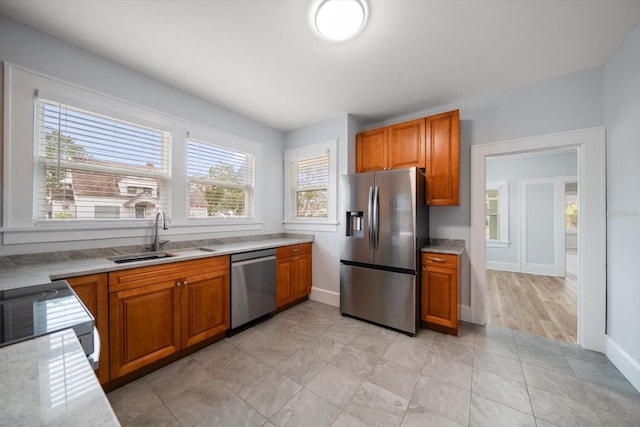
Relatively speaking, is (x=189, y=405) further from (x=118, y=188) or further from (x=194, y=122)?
(x=194, y=122)

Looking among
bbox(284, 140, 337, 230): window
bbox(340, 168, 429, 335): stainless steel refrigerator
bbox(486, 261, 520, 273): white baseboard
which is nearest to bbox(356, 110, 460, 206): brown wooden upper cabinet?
bbox(340, 168, 429, 335): stainless steel refrigerator

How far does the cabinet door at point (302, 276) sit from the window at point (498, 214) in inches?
182

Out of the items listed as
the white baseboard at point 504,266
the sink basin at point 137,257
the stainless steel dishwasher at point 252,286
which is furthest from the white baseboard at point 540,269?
the sink basin at point 137,257

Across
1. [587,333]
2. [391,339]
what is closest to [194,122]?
[391,339]

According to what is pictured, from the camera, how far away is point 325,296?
11.5 feet

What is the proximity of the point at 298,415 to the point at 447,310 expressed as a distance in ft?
6.01

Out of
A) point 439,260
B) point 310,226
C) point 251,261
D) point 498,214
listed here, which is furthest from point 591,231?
point 498,214

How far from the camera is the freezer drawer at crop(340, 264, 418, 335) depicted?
261 centimetres

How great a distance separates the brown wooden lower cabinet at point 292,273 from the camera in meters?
3.09

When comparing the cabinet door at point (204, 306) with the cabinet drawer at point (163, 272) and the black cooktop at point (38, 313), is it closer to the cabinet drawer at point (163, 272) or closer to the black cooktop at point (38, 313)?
the cabinet drawer at point (163, 272)

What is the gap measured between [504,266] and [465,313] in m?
3.51

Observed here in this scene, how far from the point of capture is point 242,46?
6.61ft

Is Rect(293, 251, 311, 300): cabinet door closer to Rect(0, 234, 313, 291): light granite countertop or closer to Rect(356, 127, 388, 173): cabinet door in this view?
Rect(0, 234, 313, 291): light granite countertop

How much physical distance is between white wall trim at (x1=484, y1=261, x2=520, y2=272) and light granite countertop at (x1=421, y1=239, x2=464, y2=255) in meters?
3.54
